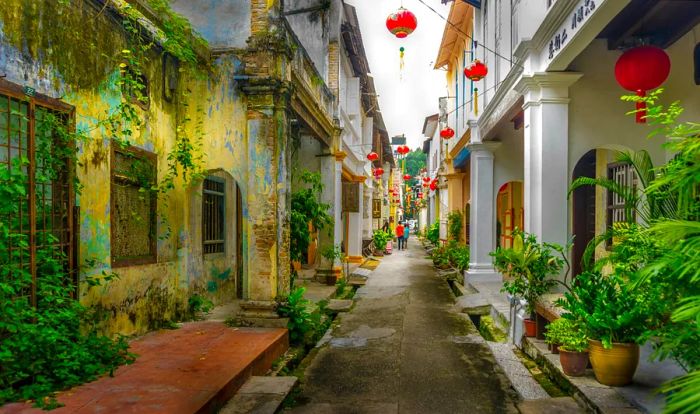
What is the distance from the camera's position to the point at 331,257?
39.4 ft

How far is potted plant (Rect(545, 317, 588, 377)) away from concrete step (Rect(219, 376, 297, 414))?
9.33ft

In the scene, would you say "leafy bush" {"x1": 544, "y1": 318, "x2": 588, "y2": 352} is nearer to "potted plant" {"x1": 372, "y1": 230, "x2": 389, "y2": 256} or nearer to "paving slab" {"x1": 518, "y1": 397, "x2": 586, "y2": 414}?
"paving slab" {"x1": 518, "y1": 397, "x2": 586, "y2": 414}

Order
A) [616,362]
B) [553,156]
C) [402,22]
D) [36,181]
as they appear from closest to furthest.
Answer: [36,181] → [616,362] → [553,156] → [402,22]

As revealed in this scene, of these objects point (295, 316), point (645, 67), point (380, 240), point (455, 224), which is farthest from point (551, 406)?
point (380, 240)

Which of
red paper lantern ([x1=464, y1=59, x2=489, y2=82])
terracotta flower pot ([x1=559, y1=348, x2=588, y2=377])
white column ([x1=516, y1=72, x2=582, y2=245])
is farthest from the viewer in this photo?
red paper lantern ([x1=464, y1=59, x2=489, y2=82])

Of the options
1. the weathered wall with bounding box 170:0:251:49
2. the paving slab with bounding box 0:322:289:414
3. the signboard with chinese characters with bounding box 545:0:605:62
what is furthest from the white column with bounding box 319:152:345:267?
the signboard with chinese characters with bounding box 545:0:605:62

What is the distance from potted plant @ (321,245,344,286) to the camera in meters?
12.1

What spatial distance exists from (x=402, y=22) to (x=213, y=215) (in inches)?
186

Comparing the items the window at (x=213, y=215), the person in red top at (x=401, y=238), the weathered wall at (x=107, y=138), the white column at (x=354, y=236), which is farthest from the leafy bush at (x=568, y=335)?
the person in red top at (x=401, y=238)

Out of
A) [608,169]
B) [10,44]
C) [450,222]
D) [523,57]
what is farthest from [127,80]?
[450,222]

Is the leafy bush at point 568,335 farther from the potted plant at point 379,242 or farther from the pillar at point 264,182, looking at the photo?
the potted plant at point 379,242

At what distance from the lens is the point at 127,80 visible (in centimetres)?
566

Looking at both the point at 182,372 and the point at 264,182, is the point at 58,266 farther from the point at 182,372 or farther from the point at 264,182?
the point at 264,182

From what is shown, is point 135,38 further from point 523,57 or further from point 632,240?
point 632,240
